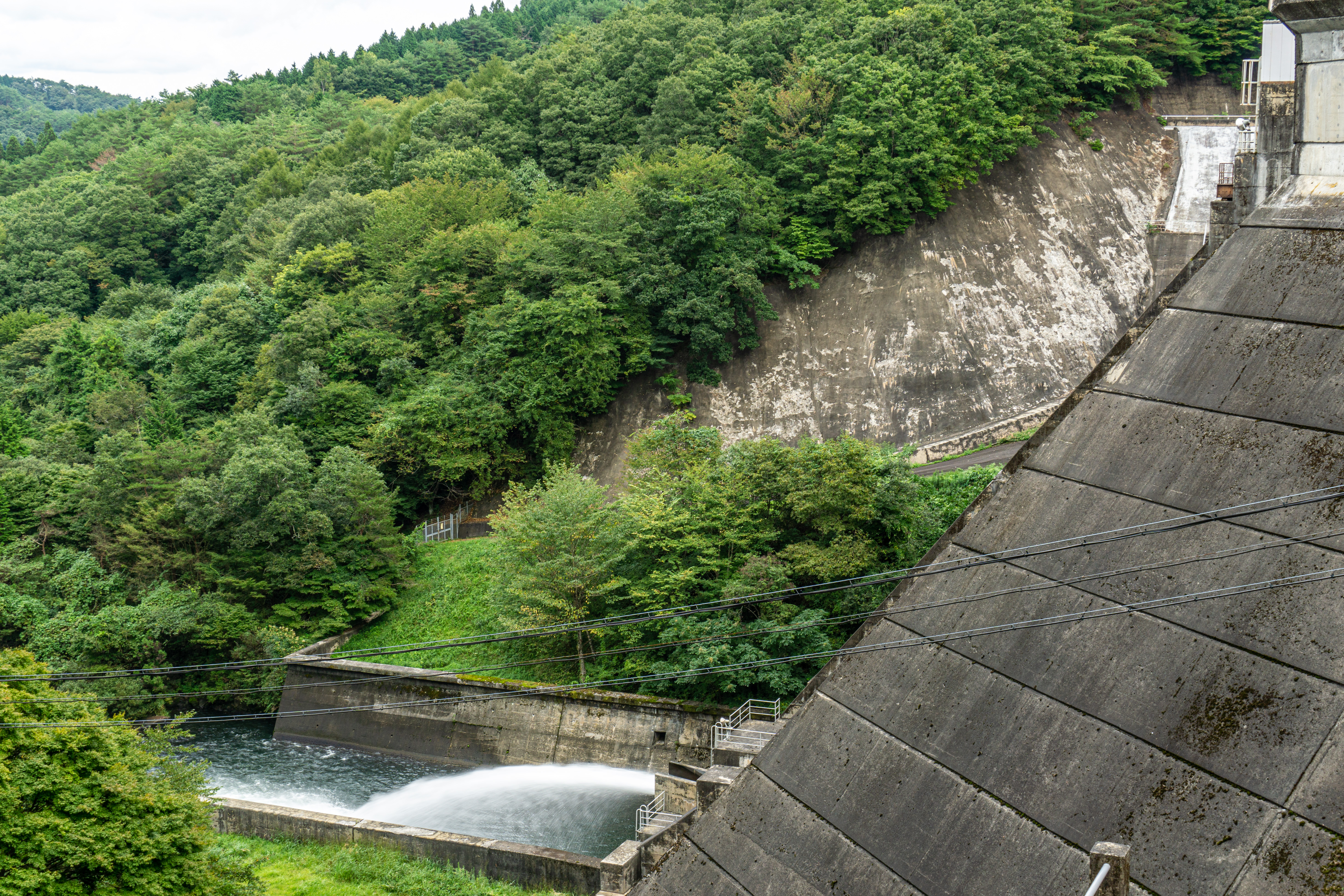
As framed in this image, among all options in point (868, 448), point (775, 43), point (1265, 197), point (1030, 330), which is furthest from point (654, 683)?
point (775, 43)

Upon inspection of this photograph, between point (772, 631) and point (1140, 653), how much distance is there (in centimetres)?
1322

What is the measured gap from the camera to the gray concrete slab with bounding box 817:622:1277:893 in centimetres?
455

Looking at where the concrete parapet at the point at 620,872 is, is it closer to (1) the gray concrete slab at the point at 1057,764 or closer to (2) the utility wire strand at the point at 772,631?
(2) the utility wire strand at the point at 772,631

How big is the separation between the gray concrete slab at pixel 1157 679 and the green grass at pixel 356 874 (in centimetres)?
1290

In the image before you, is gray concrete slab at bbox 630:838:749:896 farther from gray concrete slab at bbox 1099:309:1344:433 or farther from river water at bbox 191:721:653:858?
river water at bbox 191:721:653:858

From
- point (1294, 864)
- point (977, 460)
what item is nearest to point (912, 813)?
point (1294, 864)

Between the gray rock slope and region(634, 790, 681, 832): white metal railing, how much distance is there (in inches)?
429

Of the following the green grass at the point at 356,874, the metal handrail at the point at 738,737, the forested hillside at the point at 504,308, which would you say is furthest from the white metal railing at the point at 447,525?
the metal handrail at the point at 738,737

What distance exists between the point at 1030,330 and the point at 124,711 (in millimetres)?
29177

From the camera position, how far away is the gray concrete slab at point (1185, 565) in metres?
4.88

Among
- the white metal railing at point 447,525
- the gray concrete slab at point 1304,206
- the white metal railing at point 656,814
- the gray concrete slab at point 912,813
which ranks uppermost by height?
the gray concrete slab at point 1304,206

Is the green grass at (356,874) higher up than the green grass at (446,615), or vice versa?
the green grass at (446,615)

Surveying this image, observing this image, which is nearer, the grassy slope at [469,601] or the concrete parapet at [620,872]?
the concrete parapet at [620,872]

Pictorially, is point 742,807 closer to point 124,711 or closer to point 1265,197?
Answer: point 1265,197
